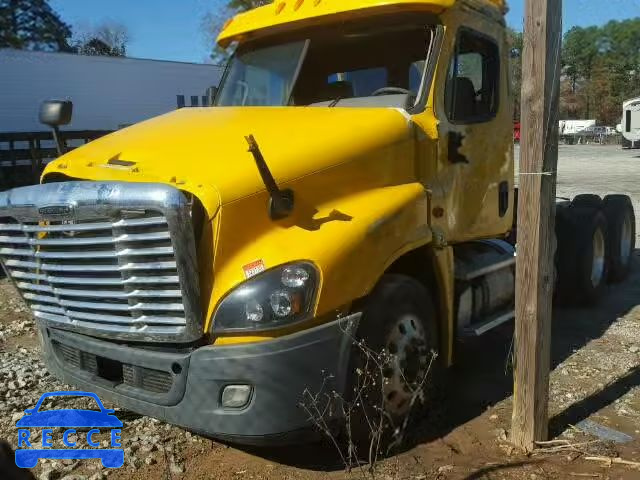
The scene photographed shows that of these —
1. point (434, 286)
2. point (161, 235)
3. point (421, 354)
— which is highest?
point (161, 235)

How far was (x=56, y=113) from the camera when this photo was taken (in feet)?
14.0

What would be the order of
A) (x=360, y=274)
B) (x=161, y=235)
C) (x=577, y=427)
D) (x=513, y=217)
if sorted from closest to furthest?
(x=161, y=235), (x=360, y=274), (x=577, y=427), (x=513, y=217)

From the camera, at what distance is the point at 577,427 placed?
13.7 feet

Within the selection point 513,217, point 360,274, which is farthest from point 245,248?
point 513,217

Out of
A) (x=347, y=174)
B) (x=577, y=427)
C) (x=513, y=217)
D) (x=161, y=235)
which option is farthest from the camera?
(x=513, y=217)

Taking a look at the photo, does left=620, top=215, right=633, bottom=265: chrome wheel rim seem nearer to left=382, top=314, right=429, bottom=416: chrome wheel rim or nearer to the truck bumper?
left=382, top=314, right=429, bottom=416: chrome wheel rim

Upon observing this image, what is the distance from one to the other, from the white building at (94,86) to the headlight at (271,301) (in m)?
16.6

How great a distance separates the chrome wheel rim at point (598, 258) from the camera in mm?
7188

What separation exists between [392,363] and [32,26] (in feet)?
121

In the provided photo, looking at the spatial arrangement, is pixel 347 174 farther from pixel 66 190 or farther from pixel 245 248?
pixel 66 190

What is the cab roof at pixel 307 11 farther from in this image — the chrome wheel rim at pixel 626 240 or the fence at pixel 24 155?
the fence at pixel 24 155

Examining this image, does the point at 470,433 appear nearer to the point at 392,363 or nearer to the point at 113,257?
the point at 392,363

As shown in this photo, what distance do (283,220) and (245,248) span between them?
0.27 metres

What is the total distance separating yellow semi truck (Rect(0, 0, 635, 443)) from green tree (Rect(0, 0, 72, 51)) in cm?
3048
